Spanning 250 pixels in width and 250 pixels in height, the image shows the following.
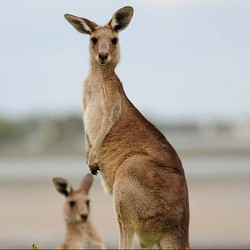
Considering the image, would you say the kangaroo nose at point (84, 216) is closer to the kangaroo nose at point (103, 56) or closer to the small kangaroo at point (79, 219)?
the small kangaroo at point (79, 219)

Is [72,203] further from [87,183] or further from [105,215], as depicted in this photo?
[105,215]

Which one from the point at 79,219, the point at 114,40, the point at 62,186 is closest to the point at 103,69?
the point at 114,40

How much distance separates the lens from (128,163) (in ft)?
23.6

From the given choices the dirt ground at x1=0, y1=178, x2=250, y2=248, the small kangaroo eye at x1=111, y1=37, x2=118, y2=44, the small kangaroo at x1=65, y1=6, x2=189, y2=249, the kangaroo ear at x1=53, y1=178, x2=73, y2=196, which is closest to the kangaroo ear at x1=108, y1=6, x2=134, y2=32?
the small kangaroo at x1=65, y1=6, x2=189, y2=249

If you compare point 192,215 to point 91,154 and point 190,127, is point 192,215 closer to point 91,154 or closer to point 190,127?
point 91,154

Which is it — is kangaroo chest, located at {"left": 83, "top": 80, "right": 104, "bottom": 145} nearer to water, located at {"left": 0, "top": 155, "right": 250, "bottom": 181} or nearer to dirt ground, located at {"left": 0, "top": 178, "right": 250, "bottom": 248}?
dirt ground, located at {"left": 0, "top": 178, "right": 250, "bottom": 248}

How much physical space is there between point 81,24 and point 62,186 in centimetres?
359

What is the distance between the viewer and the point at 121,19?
24.2ft

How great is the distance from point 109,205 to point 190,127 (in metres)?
59.7

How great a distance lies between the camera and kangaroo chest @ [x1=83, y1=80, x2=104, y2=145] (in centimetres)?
761

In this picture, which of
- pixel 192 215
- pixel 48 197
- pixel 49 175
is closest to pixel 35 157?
pixel 49 175

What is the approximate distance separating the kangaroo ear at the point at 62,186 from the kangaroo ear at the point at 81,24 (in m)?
3.11

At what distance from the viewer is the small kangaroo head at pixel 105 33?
729 centimetres

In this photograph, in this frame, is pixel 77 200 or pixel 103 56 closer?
pixel 103 56
